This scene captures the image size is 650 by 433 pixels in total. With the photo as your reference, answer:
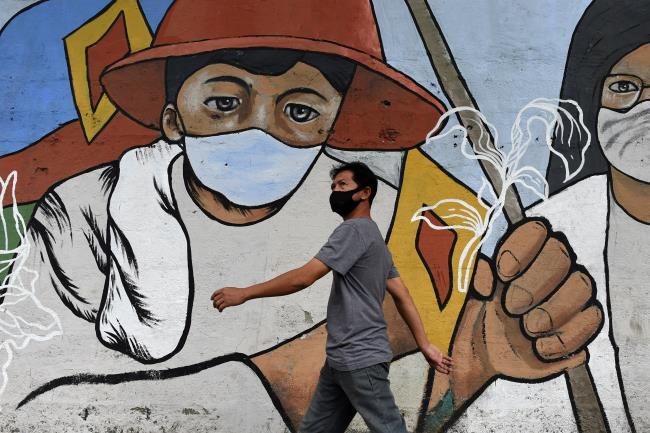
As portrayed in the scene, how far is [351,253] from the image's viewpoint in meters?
3.25

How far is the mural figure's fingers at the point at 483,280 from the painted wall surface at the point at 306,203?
13 mm

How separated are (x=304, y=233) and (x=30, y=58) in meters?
2.06

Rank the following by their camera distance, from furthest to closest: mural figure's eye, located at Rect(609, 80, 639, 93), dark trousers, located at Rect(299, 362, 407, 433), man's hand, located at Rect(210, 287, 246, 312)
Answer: mural figure's eye, located at Rect(609, 80, 639, 93), dark trousers, located at Rect(299, 362, 407, 433), man's hand, located at Rect(210, 287, 246, 312)

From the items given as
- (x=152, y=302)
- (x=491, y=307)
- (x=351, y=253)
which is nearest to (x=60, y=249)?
(x=152, y=302)

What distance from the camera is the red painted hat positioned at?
4.70 meters

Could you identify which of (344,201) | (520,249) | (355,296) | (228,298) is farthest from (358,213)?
(520,249)

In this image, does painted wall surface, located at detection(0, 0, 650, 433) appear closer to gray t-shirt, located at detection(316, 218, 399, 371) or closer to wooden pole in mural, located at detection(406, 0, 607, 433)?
wooden pole in mural, located at detection(406, 0, 607, 433)

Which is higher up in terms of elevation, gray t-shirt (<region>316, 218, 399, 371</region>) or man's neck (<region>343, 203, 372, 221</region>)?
man's neck (<region>343, 203, 372, 221</region>)

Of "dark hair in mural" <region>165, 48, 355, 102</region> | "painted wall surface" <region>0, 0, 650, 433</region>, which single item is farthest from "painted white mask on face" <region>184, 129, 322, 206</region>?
"dark hair in mural" <region>165, 48, 355, 102</region>

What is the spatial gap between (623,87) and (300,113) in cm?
196

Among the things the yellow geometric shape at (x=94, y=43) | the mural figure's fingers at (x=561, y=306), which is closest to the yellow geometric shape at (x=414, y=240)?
the mural figure's fingers at (x=561, y=306)

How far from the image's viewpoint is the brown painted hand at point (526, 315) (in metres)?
A: 4.56

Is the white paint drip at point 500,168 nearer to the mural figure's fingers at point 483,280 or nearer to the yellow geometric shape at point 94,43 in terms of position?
the mural figure's fingers at point 483,280

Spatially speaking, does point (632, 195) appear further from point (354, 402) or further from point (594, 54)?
point (354, 402)
